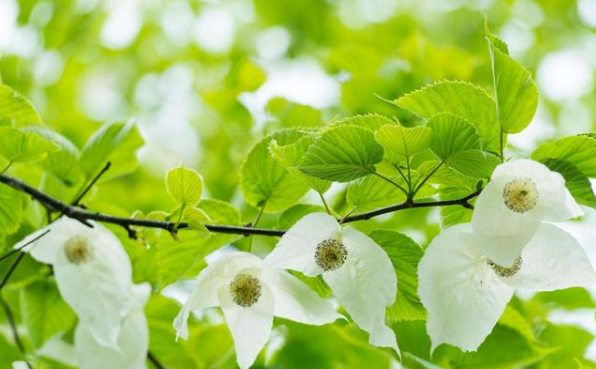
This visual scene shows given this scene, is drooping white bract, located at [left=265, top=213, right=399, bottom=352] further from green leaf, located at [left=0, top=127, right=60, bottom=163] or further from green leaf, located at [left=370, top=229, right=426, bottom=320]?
green leaf, located at [left=0, top=127, right=60, bottom=163]

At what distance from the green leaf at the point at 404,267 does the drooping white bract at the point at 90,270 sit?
0.91 ft

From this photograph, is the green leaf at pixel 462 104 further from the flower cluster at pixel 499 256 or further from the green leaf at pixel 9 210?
the green leaf at pixel 9 210

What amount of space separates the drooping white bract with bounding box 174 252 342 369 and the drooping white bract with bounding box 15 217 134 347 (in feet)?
0.39

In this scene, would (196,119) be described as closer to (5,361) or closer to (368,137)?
(5,361)

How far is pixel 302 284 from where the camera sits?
27.5 inches

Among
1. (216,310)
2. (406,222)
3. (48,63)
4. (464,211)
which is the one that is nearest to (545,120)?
(406,222)

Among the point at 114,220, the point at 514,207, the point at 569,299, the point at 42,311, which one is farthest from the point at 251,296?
the point at 569,299

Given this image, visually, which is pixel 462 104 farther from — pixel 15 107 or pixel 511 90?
pixel 15 107

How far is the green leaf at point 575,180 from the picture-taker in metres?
0.60

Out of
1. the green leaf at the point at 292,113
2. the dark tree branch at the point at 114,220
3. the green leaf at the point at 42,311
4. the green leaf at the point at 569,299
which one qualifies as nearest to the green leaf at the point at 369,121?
the dark tree branch at the point at 114,220

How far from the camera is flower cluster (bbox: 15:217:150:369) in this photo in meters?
0.75

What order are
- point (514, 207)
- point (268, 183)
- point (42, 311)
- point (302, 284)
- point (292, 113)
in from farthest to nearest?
1. point (292, 113)
2. point (42, 311)
3. point (268, 183)
4. point (302, 284)
5. point (514, 207)

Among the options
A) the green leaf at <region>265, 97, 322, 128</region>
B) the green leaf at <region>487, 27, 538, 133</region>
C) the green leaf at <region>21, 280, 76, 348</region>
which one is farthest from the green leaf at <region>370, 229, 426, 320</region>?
the green leaf at <region>265, 97, 322, 128</region>

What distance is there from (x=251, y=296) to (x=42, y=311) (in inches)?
16.8
